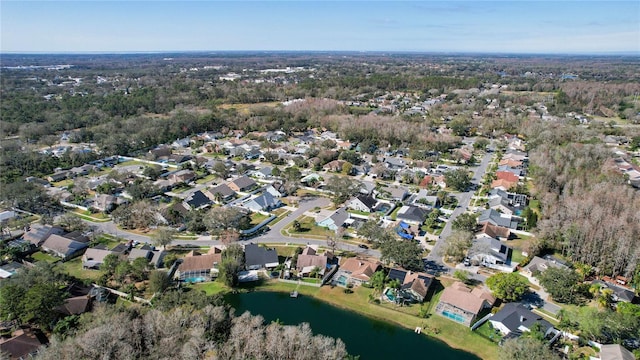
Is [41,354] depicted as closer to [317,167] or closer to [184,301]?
[184,301]

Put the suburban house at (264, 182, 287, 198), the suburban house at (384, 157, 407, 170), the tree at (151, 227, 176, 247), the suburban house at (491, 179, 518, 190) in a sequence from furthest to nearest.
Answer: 1. the suburban house at (384, 157, 407, 170)
2. the suburban house at (491, 179, 518, 190)
3. the suburban house at (264, 182, 287, 198)
4. the tree at (151, 227, 176, 247)

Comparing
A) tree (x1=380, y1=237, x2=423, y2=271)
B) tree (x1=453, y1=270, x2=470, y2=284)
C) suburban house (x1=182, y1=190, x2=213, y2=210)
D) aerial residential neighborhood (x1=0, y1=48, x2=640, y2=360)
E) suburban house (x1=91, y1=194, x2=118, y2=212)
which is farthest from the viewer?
suburban house (x1=182, y1=190, x2=213, y2=210)

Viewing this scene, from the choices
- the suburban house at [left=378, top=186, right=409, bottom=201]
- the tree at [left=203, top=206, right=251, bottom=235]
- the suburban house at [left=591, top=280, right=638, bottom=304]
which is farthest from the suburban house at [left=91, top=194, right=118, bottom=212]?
the suburban house at [left=591, top=280, right=638, bottom=304]

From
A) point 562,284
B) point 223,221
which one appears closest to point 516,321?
point 562,284

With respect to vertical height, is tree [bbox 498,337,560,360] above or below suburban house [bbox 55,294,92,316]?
above

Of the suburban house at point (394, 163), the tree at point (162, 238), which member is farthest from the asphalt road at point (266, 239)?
the suburban house at point (394, 163)

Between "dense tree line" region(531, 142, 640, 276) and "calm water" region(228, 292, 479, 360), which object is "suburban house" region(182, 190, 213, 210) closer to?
"calm water" region(228, 292, 479, 360)

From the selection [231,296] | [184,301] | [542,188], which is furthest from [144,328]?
[542,188]
